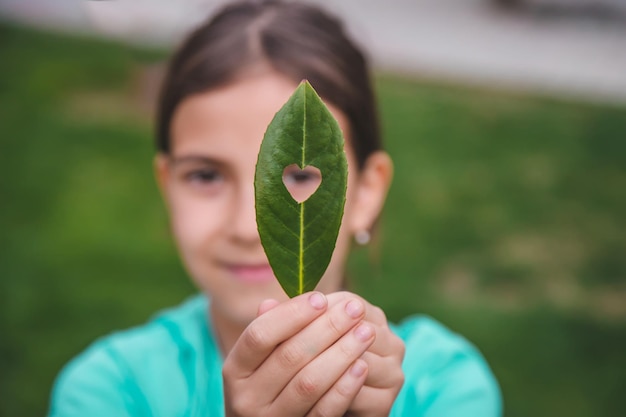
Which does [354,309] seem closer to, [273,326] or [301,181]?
[273,326]

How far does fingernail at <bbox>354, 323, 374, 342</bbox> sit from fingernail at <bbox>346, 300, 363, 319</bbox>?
0.01 m

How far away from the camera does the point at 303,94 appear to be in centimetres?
58

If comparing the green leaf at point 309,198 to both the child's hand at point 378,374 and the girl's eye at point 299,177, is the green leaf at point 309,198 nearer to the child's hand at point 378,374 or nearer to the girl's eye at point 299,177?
the child's hand at point 378,374

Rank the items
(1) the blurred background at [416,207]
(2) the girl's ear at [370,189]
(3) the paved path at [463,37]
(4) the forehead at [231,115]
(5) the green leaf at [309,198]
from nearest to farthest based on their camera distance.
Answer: (5) the green leaf at [309,198] → (4) the forehead at [231,115] → (2) the girl's ear at [370,189] → (1) the blurred background at [416,207] → (3) the paved path at [463,37]

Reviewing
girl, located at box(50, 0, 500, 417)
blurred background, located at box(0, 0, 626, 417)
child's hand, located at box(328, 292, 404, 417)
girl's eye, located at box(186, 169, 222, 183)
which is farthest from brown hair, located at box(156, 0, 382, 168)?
child's hand, located at box(328, 292, 404, 417)

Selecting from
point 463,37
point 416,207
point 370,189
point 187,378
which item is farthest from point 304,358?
point 463,37

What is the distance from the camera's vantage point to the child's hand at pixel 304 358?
67cm

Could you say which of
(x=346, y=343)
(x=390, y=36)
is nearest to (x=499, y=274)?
(x=346, y=343)

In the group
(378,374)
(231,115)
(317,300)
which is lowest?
(378,374)

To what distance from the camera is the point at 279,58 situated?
1241 mm

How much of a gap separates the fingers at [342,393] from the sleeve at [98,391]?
611 millimetres

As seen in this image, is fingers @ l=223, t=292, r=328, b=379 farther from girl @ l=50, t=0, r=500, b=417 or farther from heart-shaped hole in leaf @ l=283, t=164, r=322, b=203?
heart-shaped hole in leaf @ l=283, t=164, r=322, b=203

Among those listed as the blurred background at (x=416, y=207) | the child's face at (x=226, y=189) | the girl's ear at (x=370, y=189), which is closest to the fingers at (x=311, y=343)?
the child's face at (x=226, y=189)

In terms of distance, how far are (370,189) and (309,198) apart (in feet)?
2.72
